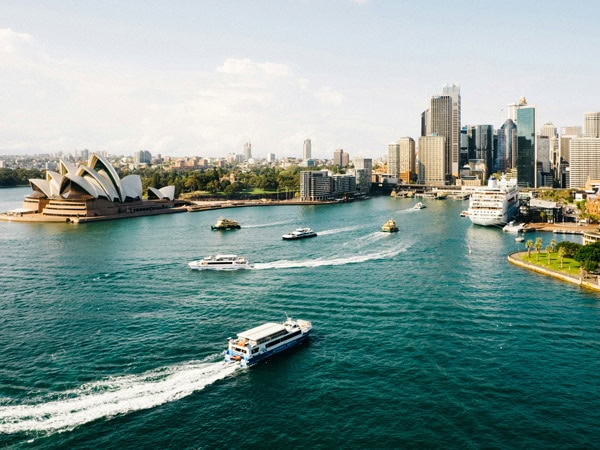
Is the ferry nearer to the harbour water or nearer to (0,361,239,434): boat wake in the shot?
the harbour water

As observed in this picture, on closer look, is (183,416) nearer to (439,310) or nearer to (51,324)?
(51,324)

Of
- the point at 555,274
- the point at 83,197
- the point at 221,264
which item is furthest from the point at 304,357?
the point at 83,197

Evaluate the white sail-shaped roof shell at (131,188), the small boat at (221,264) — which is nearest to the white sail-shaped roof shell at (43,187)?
the white sail-shaped roof shell at (131,188)

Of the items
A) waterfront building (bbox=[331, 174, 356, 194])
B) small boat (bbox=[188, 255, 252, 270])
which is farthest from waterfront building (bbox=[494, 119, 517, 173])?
small boat (bbox=[188, 255, 252, 270])

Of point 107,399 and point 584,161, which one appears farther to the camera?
point 584,161

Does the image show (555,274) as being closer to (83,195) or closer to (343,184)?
(83,195)

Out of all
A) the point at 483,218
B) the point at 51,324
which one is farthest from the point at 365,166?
the point at 51,324
